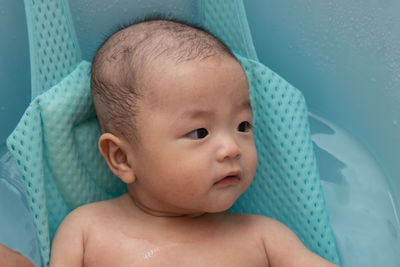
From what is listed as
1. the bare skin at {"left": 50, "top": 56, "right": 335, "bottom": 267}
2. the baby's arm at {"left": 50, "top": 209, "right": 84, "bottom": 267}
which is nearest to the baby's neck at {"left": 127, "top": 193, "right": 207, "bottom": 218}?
the bare skin at {"left": 50, "top": 56, "right": 335, "bottom": 267}

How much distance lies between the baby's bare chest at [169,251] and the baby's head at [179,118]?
0.23 ft

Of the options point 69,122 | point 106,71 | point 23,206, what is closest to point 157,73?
point 106,71

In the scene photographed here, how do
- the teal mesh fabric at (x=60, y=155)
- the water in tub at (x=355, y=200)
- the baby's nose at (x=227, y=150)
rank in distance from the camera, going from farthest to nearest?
the water in tub at (x=355, y=200) → the teal mesh fabric at (x=60, y=155) → the baby's nose at (x=227, y=150)

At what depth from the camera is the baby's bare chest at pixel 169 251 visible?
43.3 inches

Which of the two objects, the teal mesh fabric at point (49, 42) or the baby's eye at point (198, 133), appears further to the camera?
the teal mesh fabric at point (49, 42)

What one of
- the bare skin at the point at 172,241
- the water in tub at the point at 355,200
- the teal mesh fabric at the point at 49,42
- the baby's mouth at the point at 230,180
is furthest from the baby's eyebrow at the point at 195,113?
the water in tub at the point at 355,200

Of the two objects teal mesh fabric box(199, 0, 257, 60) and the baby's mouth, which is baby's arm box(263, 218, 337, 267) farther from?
teal mesh fabric box(199, 0, 257, 60)

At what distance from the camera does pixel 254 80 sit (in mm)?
1312

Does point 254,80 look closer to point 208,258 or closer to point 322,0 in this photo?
point 322,0

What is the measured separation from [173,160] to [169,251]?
176mm

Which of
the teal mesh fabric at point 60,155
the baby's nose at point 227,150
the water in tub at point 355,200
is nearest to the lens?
the baby's nose at point 227,150

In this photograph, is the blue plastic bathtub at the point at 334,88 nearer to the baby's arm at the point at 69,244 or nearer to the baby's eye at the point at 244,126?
the baby's arm at the point at 69,244

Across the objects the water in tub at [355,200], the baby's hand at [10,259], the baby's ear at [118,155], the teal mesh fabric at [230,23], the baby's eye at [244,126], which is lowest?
the water in tub at [355,200]

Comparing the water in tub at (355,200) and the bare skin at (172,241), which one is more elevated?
the bare skin at (172,241)
